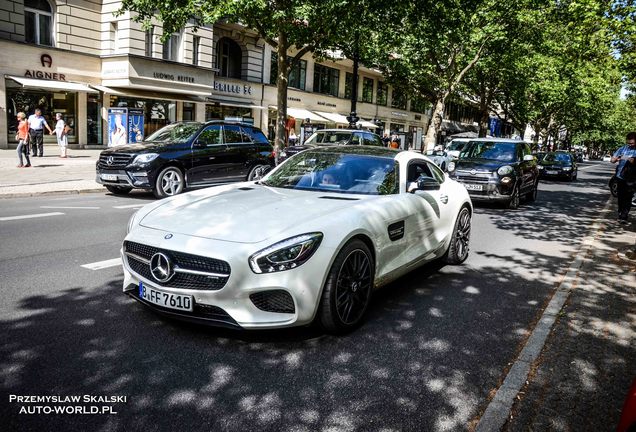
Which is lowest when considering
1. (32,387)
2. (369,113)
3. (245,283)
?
(32,387)

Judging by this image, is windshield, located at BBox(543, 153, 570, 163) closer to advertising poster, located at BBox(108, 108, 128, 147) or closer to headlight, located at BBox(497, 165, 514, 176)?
headlight, located at BBox(497, 165, 514, 176)

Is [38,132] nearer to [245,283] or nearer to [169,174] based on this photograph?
[169,174]

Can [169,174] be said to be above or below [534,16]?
below

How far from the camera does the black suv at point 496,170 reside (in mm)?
12633

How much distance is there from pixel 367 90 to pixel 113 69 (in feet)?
85.2

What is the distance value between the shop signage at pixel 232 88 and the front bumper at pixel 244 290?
2817 cm

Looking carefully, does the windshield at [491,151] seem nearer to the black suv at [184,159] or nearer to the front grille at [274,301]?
the black suv at [184,159]

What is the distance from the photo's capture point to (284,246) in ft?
12.1

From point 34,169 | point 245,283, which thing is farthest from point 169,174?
point 245,283

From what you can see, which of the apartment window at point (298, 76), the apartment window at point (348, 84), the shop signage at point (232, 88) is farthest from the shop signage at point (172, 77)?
the apartment window at point (348, 84)

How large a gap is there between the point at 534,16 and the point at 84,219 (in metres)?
25.6

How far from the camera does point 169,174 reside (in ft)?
38.8

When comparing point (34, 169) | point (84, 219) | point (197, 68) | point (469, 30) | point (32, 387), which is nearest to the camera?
point (32, 387)

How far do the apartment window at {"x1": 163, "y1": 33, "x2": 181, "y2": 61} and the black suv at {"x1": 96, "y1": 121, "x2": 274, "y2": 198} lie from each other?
→ 50.8ft
